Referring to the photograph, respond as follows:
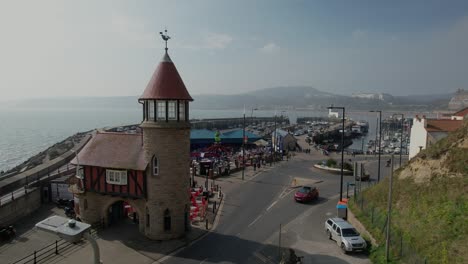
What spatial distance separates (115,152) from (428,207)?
768 inches

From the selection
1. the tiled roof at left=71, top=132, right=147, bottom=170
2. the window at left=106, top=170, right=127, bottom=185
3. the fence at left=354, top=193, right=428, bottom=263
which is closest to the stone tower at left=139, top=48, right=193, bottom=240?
the tiled roof at left=71, top=132, right=147, bottom=170

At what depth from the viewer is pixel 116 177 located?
70.8 ft

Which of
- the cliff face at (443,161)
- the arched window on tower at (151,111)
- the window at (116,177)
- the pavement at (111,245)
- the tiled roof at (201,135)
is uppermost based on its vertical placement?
the arched window on tower at (151,111)

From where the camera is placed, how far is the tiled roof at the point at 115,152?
2123 centimetres

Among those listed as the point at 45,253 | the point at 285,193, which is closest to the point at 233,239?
the point at 45,253

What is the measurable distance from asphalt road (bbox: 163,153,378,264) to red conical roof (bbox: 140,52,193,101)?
9234 mm

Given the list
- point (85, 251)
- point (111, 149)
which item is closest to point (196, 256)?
point (85, 251)

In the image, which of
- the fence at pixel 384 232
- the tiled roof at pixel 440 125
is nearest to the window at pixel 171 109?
the fence at pixel 384 232

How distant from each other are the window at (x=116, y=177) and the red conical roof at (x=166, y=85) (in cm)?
515

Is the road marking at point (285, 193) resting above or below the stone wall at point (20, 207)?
Result: below

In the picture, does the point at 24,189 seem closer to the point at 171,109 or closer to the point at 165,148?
the point at 165,148

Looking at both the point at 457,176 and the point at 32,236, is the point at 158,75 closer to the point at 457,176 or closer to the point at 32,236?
the point at 32,236

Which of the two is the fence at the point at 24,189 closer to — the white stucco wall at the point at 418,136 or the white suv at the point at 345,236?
the white suv at the point at 345,236

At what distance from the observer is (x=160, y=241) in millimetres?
20516
